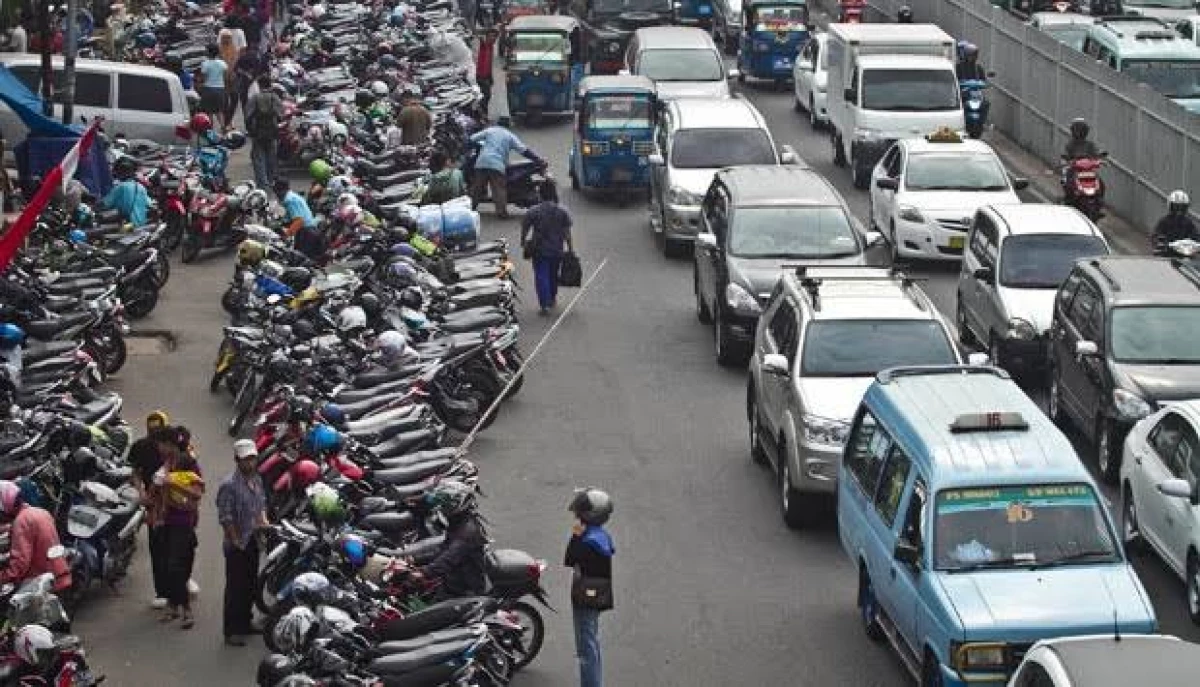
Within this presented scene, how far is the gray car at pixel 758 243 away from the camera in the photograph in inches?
1033

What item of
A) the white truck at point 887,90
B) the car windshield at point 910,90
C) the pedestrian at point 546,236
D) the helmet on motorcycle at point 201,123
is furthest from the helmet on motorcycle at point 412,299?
the car windshield at point 910,90

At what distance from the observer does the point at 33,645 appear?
15.2 meters

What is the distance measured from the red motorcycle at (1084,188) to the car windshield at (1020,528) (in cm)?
1627

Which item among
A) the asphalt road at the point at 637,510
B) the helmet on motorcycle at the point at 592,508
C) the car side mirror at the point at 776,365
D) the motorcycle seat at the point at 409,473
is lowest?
the asphalt road at the point at 637,510

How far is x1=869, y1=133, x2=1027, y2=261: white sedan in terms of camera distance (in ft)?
101

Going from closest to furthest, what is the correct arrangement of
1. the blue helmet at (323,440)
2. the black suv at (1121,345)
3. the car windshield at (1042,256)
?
1. the blue helmet at (323,440)
2. the black suv at (1121,345)
3. the car windshield at (1042,256)

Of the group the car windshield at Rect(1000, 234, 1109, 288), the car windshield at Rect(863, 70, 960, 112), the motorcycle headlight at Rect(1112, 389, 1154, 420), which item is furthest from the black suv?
the car windshield at Rect(863, 70, 960, 112)

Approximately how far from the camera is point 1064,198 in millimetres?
33281

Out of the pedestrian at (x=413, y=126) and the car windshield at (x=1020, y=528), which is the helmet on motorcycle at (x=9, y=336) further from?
the pedestrian at (x=413, y=126)

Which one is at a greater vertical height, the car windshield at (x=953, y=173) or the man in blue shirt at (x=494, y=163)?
the car windshield at (x=953, y=173)

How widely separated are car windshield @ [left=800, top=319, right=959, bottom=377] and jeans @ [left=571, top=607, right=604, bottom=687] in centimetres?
515

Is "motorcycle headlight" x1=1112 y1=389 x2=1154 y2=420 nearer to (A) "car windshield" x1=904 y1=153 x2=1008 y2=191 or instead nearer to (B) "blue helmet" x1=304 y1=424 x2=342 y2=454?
(B) "blue helmet" x1=304 y1=424 x2=342 y2=454

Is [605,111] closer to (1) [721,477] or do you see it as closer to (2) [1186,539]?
(1) [721,477]

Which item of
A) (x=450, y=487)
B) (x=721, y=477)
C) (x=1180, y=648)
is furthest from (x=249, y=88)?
(x=1180, y=648)
